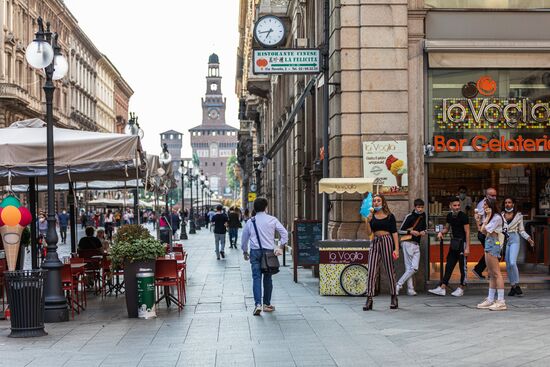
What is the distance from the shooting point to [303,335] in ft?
39.0

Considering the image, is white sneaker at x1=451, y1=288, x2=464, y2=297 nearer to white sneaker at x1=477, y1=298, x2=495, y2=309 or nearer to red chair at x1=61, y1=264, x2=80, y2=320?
white sneaker at x1=477, y1=298, x2=495, y2=309

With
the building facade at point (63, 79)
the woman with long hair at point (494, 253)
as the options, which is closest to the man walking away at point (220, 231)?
the woman with long hair at point (494, 253)

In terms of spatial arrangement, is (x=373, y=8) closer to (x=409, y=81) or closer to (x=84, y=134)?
(x=409, y=81)

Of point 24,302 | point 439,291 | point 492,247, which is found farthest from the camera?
point 439,291

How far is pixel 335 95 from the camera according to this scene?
18.4 metres

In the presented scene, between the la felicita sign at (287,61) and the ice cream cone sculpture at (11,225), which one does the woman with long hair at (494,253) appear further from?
the ice cream cone sculpture at (11,225)

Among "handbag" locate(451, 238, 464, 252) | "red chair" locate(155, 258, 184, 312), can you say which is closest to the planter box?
"red chair" locate(155, 258, 184, 312)

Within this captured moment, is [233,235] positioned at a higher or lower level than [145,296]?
lower

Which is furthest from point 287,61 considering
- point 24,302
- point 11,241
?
point 24,302

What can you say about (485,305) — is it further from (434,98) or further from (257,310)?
(434,98)

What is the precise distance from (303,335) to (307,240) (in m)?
8.71

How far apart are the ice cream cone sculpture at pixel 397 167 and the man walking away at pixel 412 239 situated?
880mm

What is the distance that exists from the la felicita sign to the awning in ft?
8.76

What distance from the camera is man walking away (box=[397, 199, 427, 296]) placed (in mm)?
16609
